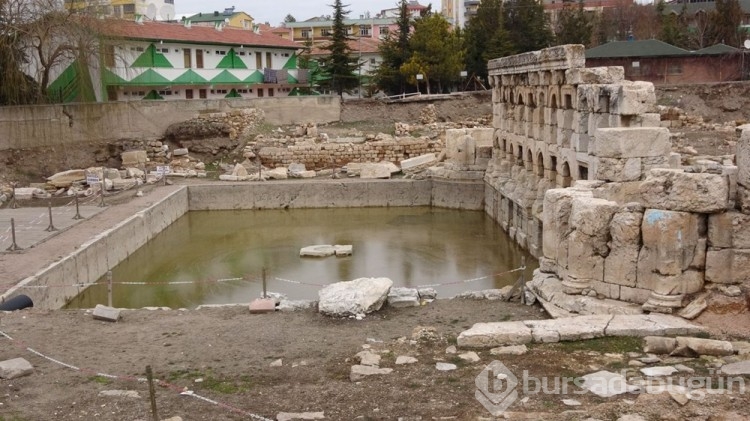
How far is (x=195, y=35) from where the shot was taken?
37562 mm

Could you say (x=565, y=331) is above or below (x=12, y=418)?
above

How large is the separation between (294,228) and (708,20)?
1500 inches

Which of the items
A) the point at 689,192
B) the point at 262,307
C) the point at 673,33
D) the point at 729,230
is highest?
the point at 673,33

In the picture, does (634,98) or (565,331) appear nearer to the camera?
(565,331)

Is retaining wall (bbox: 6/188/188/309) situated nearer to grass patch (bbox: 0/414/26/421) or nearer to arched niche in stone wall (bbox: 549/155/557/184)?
grass patch (bbox: 0/414/26/421)

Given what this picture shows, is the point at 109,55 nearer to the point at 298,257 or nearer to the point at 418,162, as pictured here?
the point at 418,162

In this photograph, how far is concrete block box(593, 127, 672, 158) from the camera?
40.6 feet

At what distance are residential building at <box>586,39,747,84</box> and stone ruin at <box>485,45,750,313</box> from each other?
22876 millimetres

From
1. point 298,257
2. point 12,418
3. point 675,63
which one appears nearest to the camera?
point 12,418

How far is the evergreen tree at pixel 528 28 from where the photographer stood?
148 feet

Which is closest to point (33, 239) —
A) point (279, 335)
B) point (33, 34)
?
point (279, 335)

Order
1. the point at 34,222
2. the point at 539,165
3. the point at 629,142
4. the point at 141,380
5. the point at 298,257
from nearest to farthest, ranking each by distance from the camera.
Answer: the point at 141,380 < the point at 629,142 < the point at 298,257 < the point at 34,222 < the point at 539,165

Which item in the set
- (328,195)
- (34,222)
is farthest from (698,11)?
(34,222)

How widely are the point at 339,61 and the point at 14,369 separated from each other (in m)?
35.4
